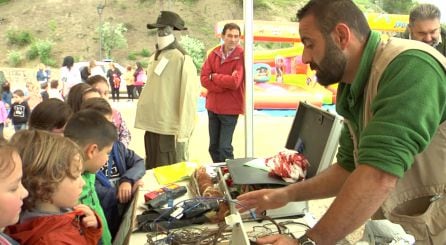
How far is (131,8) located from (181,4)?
1.69 metres

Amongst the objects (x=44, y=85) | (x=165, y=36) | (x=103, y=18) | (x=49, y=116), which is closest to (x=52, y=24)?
(x=103, y=18)

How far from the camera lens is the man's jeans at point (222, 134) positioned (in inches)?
151

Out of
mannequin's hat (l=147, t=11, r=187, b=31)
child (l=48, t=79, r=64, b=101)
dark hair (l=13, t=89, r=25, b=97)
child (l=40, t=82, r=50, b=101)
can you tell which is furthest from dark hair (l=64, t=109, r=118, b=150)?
child (l=40, t=82, r=50, b=101)

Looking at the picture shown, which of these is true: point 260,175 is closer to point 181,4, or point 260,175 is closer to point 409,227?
point 409,227

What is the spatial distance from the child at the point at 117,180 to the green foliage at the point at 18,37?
880 cm

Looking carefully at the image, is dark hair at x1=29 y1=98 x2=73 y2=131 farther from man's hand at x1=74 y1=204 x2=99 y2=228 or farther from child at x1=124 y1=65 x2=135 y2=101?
child at x1=124 y1=65 x2=135 y2=101

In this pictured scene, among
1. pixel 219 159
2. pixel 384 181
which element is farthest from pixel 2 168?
pixel 219 159

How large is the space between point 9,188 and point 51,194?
0.70 ft

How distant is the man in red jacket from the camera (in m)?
3.77

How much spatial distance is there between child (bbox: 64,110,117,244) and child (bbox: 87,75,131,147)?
0.90 metres

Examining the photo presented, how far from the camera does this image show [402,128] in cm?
92

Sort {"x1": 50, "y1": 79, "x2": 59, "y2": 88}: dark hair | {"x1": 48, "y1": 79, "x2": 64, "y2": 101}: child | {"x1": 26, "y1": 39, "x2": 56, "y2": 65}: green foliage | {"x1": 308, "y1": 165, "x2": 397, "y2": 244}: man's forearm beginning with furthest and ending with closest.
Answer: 1. {"x1": 26, "y1": 39, "x2": 56, "y2": 65}: green foliage
2. {"x1": 50, "y1": 79, "x2": 59, "y2": 88}: dark hair
3. {"x1": 48, "y1": 79, "x2": 64, "y2": 101}: child
4. {"x1": 308, "y1": 165, "x2": 397, "y2": 244}: man's forearm

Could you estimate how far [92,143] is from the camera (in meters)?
1.59

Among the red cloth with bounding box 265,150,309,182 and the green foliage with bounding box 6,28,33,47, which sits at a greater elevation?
the green foliage with bounding box 6,28,33,47
